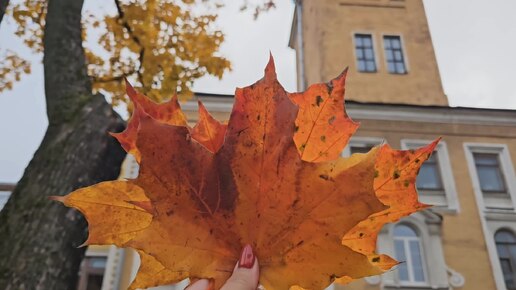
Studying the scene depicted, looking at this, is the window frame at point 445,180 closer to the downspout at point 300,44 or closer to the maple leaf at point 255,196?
the downspout at point 300,44

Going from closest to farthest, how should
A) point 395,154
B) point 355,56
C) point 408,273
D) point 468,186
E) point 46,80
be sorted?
1. point 395,154
2. point 46,80
3. point 408,273
4. point 468,186
5. point 355,56

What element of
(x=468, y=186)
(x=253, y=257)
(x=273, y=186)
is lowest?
(x=253, y=257)

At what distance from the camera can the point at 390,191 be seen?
95 centimetres

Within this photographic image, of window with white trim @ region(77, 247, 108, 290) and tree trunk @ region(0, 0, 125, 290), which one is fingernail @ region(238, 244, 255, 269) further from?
window with white trim @ region(77, 247, 108, 290)

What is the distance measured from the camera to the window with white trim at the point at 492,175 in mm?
10625

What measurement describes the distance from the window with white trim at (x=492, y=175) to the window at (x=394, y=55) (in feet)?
11.3

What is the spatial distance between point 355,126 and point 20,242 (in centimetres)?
208

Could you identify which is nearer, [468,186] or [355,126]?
[355,126]

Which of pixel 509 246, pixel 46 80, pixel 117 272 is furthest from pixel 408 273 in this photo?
pixel 46 80

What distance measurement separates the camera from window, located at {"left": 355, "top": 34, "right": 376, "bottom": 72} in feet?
44.2

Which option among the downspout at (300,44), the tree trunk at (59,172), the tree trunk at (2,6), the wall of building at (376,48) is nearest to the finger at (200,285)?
the tree trunk at (59,172)

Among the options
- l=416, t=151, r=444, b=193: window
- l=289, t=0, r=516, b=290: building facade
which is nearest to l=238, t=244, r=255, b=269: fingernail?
l=289, t=0, r=516, b=290: building facade

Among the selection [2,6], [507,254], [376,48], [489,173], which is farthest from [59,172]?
[376,48]

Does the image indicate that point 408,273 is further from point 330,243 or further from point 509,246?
point 330,243
